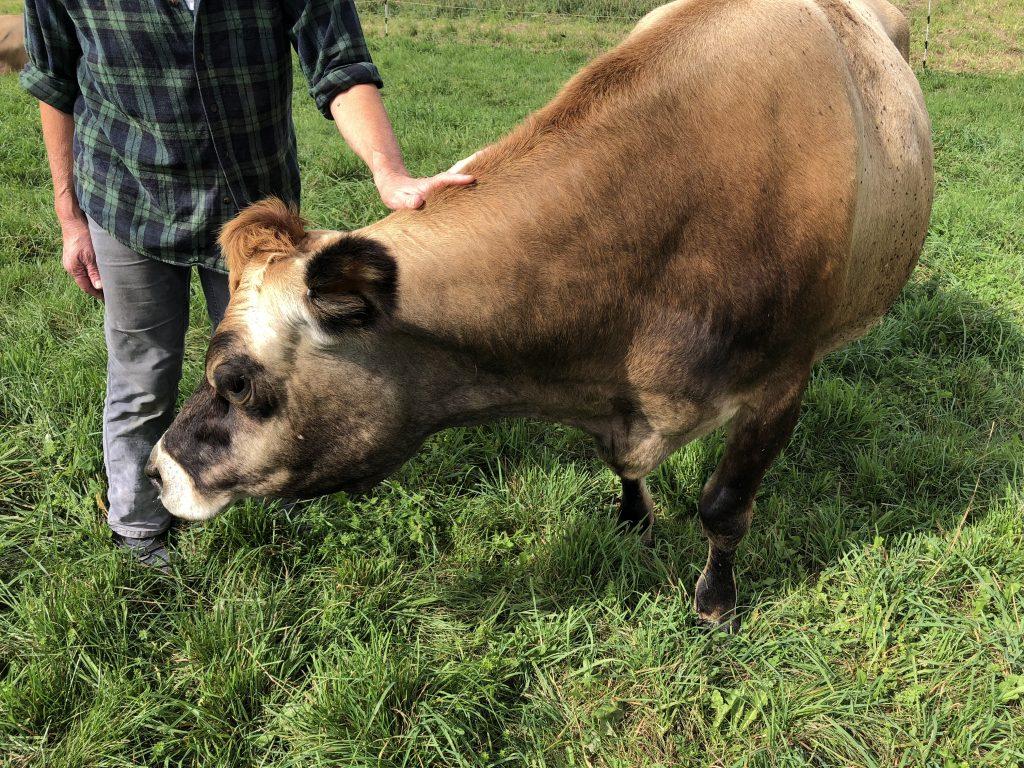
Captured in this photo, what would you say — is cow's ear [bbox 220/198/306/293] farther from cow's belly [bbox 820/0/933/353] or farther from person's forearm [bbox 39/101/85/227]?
cow's belly [bbox 820/0/933/353]

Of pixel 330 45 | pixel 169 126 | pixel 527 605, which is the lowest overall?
pixel 527 605

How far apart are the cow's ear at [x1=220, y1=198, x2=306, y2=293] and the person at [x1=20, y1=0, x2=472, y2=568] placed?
298mm

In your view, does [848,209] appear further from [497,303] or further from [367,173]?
[367,173]

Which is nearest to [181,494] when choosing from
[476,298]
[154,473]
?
[154,473]

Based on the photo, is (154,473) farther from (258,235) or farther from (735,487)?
(735,487)

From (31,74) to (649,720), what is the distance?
9.38 ft

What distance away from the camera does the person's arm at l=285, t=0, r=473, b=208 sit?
245 centimetres

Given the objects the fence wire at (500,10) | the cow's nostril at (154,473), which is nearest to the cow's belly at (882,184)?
the cow's nostril at (154,473)

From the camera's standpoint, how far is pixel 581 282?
2076 millimetres

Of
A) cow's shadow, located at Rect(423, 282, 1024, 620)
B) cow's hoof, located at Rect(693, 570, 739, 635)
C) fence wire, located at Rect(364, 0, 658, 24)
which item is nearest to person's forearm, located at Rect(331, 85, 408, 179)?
cow's shadow, located at Rect(423, 282, 1024, 620)

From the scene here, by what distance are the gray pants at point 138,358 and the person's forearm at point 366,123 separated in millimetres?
756

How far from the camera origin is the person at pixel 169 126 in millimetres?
2295

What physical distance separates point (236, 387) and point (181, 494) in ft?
1.42

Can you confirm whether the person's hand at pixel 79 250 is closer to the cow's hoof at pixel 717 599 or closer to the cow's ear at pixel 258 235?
the cow's ear at pixel 258 235
